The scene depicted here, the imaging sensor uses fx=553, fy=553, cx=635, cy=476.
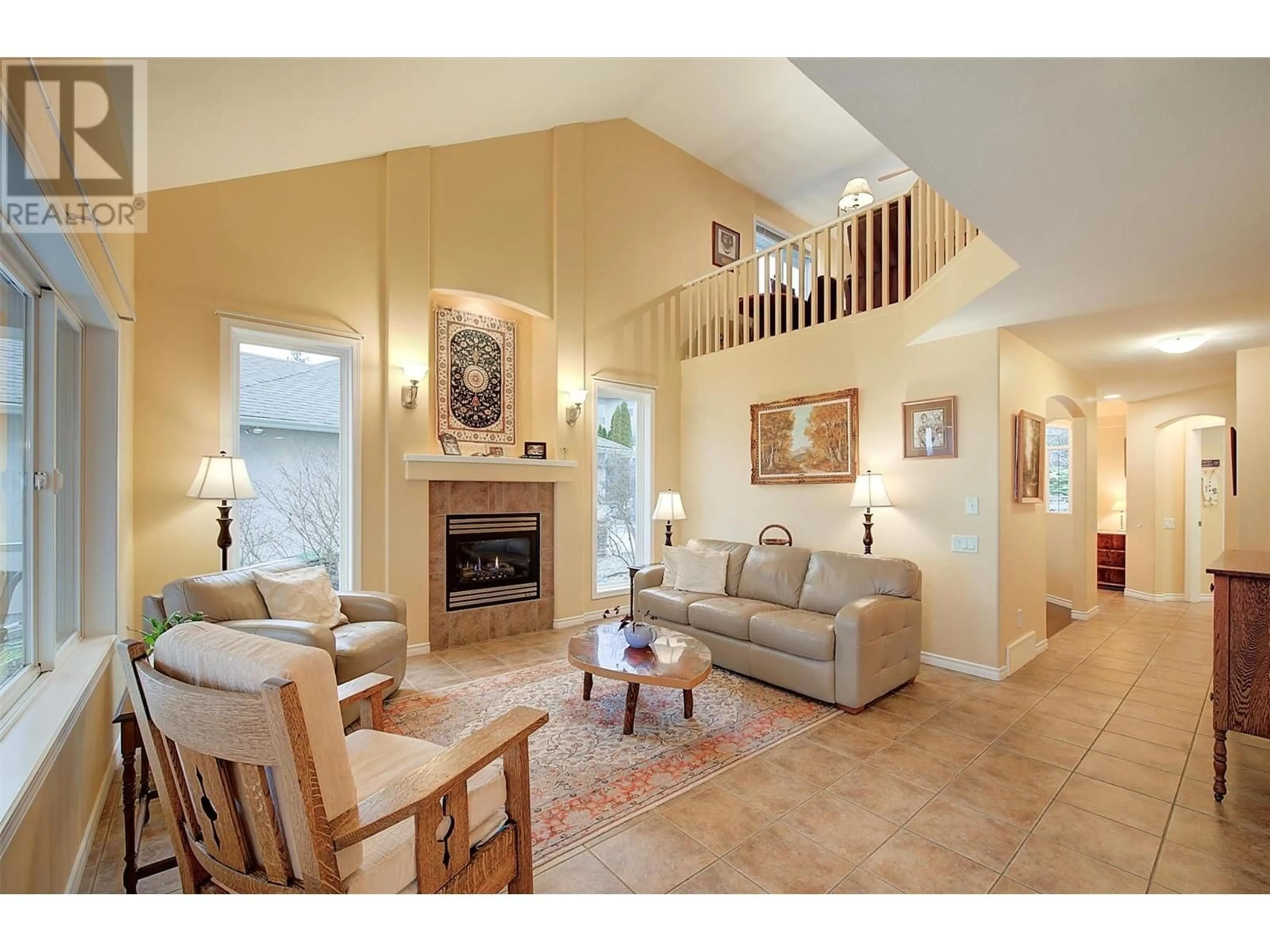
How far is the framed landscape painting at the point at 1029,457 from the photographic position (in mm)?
3914

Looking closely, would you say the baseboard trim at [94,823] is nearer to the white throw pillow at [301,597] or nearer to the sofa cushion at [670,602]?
the white throw pillow at [301,597]

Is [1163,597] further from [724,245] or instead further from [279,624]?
[279,624]

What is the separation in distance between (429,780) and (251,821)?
14.0 inches

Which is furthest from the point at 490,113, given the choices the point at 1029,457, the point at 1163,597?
the point at 1163,597

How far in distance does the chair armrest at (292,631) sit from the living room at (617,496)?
0.03m

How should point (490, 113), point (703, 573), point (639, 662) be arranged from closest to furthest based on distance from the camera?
point (639, 662), point (490, 113), point (703, 573)

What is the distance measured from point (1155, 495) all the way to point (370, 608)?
8.21 m

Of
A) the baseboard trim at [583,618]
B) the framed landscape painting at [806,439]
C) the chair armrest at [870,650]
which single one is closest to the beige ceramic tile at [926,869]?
the chair armrest at [870,650]

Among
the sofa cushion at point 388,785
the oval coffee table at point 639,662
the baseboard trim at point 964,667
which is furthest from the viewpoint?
the baseboard trim at point 964,667

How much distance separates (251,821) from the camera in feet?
3.78

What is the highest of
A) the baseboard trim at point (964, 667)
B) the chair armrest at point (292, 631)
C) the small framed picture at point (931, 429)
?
the small framed picture at point (931, 429)

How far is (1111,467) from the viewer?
26.6 feet

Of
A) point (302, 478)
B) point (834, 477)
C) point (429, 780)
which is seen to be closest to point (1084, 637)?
point (834, 477)
